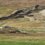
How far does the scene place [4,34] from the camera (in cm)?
798

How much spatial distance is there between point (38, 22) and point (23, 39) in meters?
2.33

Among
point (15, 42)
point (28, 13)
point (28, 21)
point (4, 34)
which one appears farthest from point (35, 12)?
point (15, 42)

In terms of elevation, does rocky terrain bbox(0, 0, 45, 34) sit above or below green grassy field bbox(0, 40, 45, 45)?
above

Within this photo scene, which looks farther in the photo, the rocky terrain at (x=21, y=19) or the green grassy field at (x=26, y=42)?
the rocky terrain at (x=21, y=19)

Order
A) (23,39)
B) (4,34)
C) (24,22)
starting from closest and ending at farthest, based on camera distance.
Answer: (23,39), (4,34), (24,22)

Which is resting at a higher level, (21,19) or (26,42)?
(21,19)

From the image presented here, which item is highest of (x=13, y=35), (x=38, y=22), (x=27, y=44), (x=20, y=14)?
(x=20, y=14)

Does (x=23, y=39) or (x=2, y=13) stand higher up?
(x=2, y=13)

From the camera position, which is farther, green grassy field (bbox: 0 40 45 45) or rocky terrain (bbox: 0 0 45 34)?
rocky terrain (bbox: 0 0 45 34)

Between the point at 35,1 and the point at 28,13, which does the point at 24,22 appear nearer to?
the point at 28,13

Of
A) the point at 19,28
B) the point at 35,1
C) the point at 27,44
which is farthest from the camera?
the point at 35,1

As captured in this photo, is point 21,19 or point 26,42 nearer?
point 26,42

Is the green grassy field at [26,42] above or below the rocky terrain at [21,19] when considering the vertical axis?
below

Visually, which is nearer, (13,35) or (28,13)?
(13,35)
